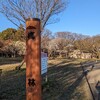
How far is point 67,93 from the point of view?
28.0 feet

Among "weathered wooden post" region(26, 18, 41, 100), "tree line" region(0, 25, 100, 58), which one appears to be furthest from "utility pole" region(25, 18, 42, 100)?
"tree line" region(0, 25, 100, 58)

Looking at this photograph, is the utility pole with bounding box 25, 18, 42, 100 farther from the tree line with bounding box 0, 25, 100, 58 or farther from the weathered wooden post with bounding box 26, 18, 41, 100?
the tree line with bounding box 0, 25, 100, 58

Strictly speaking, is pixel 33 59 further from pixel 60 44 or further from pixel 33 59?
pixel 60 44

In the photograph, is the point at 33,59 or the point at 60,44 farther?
the point at 60,44

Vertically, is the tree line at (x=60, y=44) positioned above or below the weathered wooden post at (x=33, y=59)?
above

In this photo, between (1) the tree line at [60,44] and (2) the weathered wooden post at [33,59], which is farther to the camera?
(1) the tree line at [60,44]

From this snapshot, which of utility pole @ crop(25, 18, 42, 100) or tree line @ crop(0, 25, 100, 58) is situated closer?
utility pole @ crop(25, 18, 42, 100)

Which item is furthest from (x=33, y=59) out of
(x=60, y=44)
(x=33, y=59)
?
(x=60, y=44)

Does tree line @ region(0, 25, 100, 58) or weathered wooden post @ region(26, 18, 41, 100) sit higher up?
tree line @ region(0, 25, 100, 58)

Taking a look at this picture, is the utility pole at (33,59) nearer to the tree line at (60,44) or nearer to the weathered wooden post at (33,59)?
the weathered wooden post at (33,59)

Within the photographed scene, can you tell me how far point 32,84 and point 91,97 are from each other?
147 inches

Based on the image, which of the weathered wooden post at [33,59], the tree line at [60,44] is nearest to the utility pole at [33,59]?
the weathered wooden post at [33,59]

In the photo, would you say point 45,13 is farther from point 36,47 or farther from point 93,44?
point 93,44

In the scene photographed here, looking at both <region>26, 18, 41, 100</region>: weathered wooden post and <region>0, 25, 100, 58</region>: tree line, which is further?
<region>0, 25, 100, 58</region>: tree line
